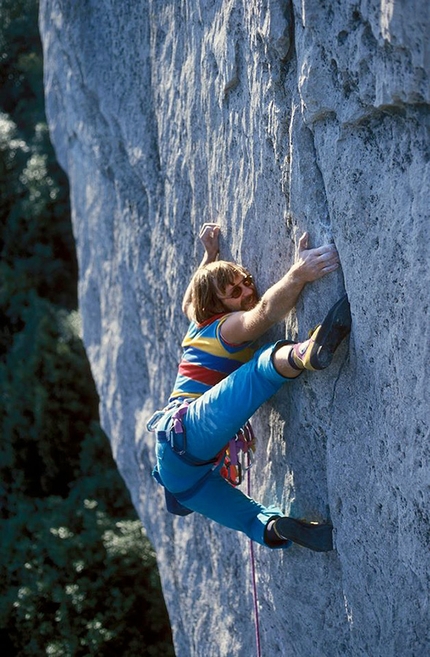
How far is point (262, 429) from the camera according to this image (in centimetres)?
373

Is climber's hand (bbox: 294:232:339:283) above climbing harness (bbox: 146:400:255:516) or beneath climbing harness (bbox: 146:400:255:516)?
above

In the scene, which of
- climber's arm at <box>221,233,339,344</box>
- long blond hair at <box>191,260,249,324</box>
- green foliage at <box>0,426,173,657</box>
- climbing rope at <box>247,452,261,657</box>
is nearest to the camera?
climber's arm at <box>221,233,339,344</box>

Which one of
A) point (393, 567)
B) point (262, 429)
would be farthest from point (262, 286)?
point (393, 567)

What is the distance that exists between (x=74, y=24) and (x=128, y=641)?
4806 millimetres

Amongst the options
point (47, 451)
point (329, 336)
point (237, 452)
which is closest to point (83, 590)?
point (47, 451)

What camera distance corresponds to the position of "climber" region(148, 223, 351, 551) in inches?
118

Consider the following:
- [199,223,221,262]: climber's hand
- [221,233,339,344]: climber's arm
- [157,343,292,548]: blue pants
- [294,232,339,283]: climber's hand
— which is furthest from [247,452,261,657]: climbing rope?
[294,232,339,283]: climber's hand

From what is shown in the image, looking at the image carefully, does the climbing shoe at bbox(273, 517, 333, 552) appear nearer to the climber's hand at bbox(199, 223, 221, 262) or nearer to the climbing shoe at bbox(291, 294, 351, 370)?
the climbing shoe at bbox(291, 294, 351, 370)

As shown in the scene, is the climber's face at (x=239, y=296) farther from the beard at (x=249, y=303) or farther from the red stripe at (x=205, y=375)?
the red stripe at (x=205, y=375)

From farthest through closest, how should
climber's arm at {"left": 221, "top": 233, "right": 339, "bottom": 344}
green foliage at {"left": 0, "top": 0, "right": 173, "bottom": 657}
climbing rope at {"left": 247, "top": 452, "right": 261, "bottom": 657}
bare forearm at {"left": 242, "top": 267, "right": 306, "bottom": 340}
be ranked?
green foliage at {"left": 0, "top": 0, "right": 173, "bottom": 657} → climbing rope at {"left": 247, "top": 452, "right": 261, "bottom": 657} → bare forearm at {"left": 242, "top": 267, "right": 306, "bottom": 340} → climber's arm at {"left": 221, "top": 233, "right": 339, "bottom": 344}

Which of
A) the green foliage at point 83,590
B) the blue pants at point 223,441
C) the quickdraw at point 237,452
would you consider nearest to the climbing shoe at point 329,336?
the blue pants at point 223,441

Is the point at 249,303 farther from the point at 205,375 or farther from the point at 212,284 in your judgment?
the point at 205,375

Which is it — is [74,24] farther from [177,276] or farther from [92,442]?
[92,442]

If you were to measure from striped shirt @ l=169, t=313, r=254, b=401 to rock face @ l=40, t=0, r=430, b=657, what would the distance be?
0.20 m
